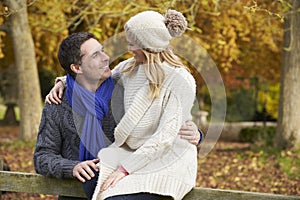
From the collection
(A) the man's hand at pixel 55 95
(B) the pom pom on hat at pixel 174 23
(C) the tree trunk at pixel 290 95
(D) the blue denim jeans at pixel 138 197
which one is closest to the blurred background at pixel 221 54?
(C) the tree trunk at pixel 290 95

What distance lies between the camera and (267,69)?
1741 cm

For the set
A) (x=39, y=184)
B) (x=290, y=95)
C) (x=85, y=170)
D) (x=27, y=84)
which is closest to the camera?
(x=85, y=170)

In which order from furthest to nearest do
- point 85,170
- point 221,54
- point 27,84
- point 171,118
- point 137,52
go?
point 221,54 < point 27,84 < point 85,170 < point 137,52 < point 171,118

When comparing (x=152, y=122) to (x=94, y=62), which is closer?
(x=152, y=122)

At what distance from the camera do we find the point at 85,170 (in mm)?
3260

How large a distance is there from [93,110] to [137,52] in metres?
0.45

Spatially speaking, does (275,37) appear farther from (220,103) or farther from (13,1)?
(220,103)

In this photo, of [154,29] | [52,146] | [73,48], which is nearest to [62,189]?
[52,146]

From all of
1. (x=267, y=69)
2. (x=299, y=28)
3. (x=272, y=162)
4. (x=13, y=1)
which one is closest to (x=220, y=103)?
(x=272, y=162)

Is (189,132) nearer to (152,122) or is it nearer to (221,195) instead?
(152,122)

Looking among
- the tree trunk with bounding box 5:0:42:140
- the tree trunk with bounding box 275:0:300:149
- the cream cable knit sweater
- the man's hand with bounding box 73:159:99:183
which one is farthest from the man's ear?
the tree trunk with bounding box 5:0:42:140

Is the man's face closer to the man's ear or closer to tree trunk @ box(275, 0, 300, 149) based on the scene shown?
the man's ear

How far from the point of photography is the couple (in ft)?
9.80

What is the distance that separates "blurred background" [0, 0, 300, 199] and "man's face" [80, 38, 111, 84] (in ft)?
11.0
